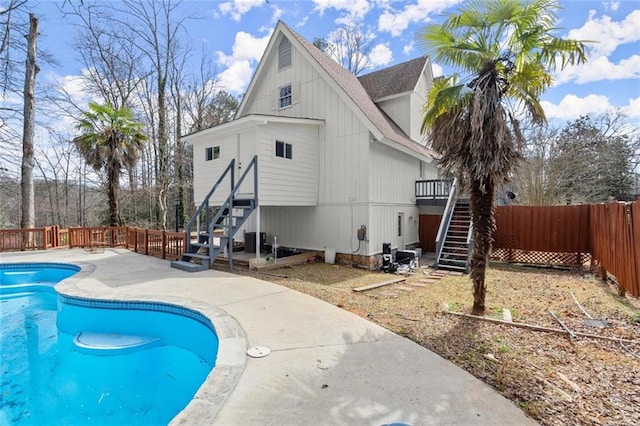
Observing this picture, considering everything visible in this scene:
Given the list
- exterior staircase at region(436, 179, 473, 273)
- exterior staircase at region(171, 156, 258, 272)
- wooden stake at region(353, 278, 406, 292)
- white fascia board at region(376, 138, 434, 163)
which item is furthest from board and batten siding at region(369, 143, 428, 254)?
exterior staircase at region(171, 156, 258, 272)

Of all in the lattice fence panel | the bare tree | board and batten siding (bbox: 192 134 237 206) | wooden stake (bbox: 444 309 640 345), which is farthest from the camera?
the bare tree

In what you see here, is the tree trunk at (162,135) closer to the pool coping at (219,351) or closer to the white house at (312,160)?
the white house at (312,160)

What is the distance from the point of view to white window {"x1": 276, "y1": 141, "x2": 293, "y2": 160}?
35.5 feet

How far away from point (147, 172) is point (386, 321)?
22.3 m

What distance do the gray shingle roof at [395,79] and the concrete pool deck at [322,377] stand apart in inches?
491

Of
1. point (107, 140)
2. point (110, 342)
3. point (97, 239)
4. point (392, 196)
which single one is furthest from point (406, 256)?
point (97, 239)

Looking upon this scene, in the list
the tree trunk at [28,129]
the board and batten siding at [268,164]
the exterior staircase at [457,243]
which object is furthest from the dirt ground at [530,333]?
the tree trunk at [28,129]

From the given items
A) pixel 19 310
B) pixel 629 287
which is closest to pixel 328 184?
pixel 629 287

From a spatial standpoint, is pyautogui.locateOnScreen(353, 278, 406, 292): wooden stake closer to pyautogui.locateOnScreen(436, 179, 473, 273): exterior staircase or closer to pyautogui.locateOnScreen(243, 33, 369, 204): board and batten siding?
pyautogui.locateOnScreen(436, 179, 473, 273): exterior staircase

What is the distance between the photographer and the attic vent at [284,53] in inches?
508

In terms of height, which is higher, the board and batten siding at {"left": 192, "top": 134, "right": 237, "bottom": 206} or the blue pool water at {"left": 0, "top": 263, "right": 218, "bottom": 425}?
the board and batten siding at {"left": 192, "top": 134, "right": 237, "bottom": 206}

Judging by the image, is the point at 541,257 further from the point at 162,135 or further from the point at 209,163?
the point at 162,135

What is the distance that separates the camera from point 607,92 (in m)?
18.8

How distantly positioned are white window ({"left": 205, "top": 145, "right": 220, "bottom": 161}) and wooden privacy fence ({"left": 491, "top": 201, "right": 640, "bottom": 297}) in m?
11.5
